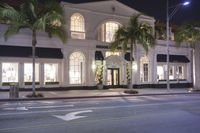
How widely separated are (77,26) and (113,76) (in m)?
7.09

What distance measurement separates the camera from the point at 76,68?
31.8 metres

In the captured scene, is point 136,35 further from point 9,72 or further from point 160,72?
point 160,72

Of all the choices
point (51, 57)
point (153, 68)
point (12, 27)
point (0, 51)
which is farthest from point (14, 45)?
point (153, 68)

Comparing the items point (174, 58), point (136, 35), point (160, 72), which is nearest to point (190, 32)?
point (136, 35)

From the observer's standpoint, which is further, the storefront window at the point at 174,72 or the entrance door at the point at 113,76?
the storefront window at the point at 174,72

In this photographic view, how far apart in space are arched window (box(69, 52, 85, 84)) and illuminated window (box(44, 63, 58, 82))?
162 centimetres

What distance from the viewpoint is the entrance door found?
1353 inches

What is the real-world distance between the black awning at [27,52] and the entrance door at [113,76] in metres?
6.77

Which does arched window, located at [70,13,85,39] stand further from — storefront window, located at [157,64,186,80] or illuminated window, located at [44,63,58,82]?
storefront window, located at [157,64,186,80]

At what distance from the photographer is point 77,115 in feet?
41.7

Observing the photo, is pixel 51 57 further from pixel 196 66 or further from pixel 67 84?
pixel 196 66

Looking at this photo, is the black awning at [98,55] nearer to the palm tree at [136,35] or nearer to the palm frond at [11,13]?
the palm tree at [136,35]

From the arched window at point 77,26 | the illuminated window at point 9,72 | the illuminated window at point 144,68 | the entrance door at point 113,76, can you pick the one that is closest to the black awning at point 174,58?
the illuminated window at point 144,68

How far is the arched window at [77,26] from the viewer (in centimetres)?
3156
